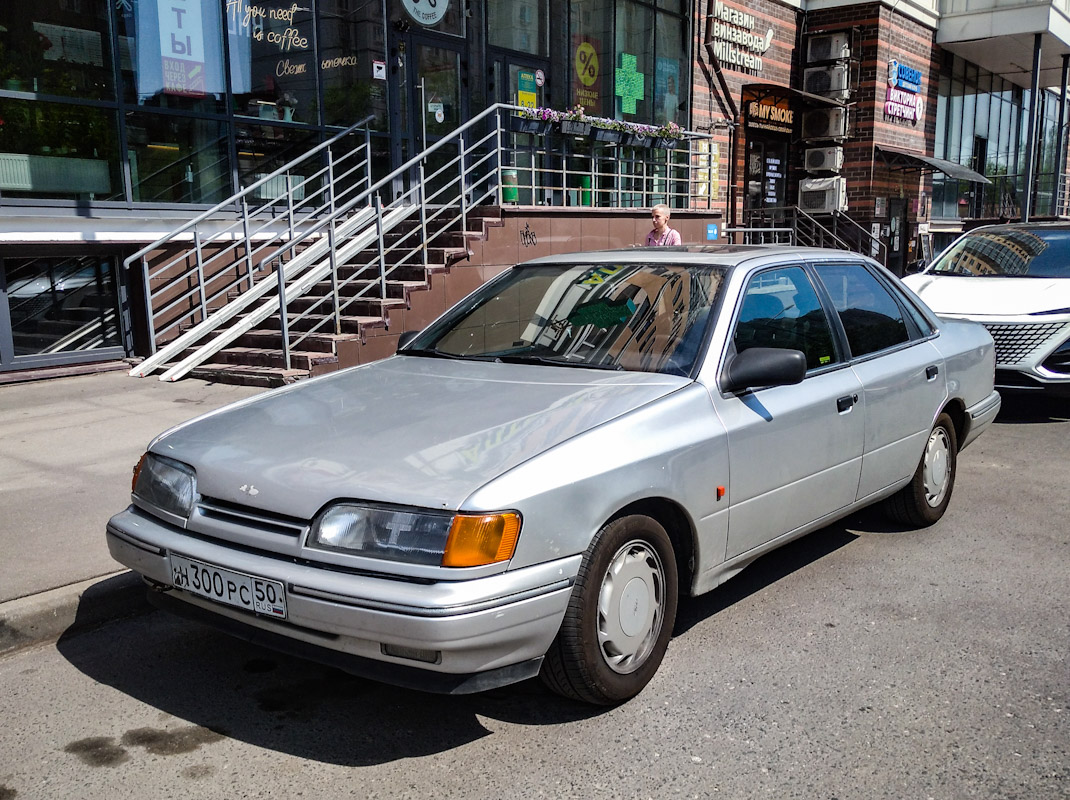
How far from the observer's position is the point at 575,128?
12805mm

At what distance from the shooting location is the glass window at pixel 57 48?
9711 millimetres

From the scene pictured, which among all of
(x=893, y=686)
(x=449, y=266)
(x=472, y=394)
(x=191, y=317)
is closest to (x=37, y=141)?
(x=191, y=317)

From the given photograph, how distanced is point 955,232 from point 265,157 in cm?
2017

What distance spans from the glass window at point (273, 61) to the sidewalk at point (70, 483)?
393cm

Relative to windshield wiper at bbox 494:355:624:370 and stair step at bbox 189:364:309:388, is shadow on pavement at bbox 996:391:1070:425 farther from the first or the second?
stair step at bbox 189:364:309:388

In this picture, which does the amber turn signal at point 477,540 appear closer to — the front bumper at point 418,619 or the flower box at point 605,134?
the front bumper at point 418,619

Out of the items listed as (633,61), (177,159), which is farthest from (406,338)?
(633,61)

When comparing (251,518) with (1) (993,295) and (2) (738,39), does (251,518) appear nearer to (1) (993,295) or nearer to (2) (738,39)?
(1) (993,295)

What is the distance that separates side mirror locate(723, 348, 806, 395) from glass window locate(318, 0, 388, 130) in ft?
33.3

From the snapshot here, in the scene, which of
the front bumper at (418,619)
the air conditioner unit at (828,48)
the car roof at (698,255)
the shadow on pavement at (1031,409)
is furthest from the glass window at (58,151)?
the air conditioner unit at (828,48)

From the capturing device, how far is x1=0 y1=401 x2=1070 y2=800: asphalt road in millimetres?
2943

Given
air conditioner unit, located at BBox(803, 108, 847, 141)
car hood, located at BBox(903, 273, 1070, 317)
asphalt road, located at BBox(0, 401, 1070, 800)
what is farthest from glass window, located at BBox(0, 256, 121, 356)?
air conditioner unit, located at BBox(803, 108, 847, 141)

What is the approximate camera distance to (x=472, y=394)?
376 centimetres

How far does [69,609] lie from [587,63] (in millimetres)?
14156
